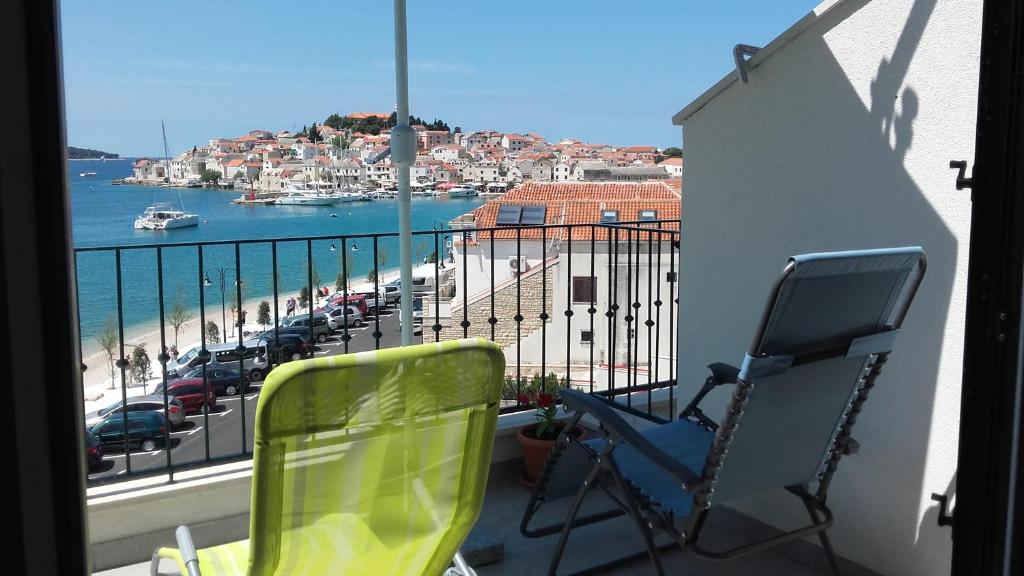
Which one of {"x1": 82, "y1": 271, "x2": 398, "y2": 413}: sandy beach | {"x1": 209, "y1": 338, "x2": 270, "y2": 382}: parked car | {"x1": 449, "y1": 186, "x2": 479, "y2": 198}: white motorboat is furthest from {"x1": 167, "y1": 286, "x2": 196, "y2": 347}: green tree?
{"x1": 449, "y1": 186, "x2": 479, "y2": 198}: white motorboat

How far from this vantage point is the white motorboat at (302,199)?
2239 cm

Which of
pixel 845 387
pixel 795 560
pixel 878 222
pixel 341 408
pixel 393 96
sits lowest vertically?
pixel 795 560

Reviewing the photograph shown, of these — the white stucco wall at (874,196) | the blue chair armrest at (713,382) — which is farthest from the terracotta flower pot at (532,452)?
the white stucco wall at (874,196)

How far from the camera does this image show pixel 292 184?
27.0 metres

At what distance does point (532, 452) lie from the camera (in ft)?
11.4

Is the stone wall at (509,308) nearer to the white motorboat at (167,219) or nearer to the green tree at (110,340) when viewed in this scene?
the green tree at (110,340)

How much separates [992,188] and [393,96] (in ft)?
7.11

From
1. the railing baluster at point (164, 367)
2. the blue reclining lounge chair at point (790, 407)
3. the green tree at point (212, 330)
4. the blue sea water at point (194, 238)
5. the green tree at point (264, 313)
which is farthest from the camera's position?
the blue sea water at point (194, 238)

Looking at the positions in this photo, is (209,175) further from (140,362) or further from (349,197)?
(140,362)

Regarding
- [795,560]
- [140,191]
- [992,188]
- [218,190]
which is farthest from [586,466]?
[140,191]

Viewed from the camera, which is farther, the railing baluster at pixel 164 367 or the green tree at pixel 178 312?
the green tree at pixel 178 312

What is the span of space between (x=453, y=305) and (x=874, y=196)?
809 inches

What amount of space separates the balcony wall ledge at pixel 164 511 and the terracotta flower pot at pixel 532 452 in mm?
1122

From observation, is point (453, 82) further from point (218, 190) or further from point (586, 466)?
point (586, 466)
